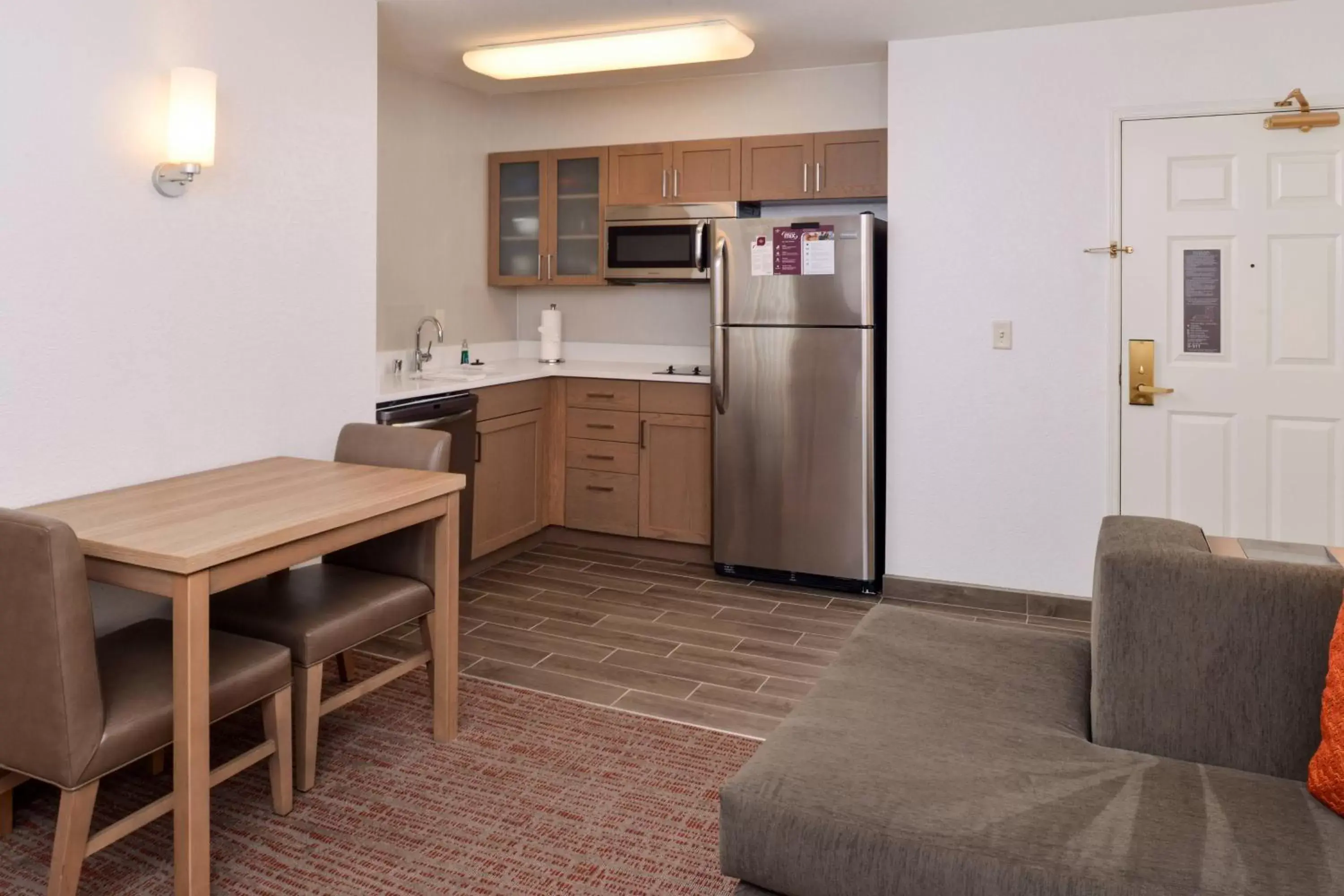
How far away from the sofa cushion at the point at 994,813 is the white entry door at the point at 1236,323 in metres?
2.28

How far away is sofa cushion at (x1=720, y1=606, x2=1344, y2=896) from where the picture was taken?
1.36 metres

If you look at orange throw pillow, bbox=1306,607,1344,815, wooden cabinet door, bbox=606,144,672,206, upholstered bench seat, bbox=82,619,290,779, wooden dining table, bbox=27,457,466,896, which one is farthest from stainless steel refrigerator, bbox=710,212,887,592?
orange throw pillow, bbox=1306,607,1344,815

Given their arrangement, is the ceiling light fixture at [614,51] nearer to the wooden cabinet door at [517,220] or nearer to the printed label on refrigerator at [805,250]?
the printed label on refrigerator at [805,250]

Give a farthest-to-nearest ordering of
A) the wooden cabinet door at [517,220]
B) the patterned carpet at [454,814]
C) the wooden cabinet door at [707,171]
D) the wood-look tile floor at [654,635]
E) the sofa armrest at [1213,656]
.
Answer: the wooden cabinet door at [517,220]
the wooden cabinet door at [707,171]
the wood-look tile floor at [654,635]
the patterned carpet at [454,814]
the sofa armrest at [1213,656]

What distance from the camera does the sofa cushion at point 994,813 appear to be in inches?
53.6

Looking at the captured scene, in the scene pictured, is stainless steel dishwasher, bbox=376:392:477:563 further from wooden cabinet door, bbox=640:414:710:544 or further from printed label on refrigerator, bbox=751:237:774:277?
printed label on refrigerator, bbox=751:237:774:277

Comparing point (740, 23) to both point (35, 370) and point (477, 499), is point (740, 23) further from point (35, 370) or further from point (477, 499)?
point (35, 370)

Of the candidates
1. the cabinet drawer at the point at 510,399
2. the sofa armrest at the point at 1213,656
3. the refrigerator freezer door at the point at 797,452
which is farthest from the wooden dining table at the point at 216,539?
the refrigerator freezer door at the point at 797,452

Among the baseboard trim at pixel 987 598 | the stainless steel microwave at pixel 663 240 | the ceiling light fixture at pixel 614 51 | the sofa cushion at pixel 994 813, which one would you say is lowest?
the baseboard trim at pixel 987 598

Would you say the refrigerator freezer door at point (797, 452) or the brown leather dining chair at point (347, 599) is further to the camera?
the refrigerator freezer door at point (797, 452)

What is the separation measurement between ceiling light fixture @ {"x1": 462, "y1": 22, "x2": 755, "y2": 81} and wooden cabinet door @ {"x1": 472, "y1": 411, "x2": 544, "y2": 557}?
159 centimetres

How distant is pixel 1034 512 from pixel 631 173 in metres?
2.63

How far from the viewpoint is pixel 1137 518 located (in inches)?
84.8

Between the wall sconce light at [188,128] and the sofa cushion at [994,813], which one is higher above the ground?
the wall sconce light at [188,128]
